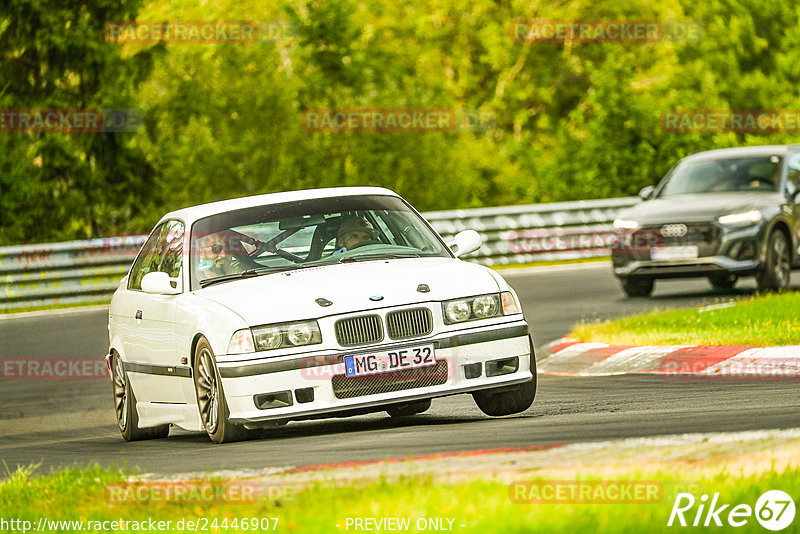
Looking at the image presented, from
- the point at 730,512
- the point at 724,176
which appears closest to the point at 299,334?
the point at 730,512

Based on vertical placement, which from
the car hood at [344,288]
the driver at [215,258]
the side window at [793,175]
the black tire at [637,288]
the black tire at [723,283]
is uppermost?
the driver at [215,258]

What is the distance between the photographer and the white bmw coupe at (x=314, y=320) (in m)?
8.78

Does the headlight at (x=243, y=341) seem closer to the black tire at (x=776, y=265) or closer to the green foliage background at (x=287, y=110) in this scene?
the black tire at (x=776, y=265)

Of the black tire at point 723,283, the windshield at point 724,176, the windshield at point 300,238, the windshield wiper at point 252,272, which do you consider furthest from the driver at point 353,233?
the black tire at point 723,283

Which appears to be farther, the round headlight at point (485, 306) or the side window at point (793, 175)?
the side window at point (793, 175)

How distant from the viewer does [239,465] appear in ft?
24.9

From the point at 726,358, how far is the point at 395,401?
4147 mm

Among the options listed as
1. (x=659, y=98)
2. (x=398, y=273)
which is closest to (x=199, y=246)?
(x=398, y=273)

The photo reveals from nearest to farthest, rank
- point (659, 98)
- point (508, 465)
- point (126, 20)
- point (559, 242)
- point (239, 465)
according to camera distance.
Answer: point (508, 465)
point (239, 465)
point (559, 242)
point (126, 20)
point (659, 98)

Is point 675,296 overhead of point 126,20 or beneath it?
beneath

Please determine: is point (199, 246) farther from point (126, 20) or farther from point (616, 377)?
point (126, 20)

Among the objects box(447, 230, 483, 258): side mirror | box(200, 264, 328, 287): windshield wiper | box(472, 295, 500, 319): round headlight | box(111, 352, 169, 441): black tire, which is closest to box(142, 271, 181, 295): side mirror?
box(200, 264, 328, 287): windshield wiper

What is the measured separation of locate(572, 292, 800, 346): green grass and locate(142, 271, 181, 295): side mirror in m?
4.92

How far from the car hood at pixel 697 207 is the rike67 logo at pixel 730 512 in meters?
12.7
